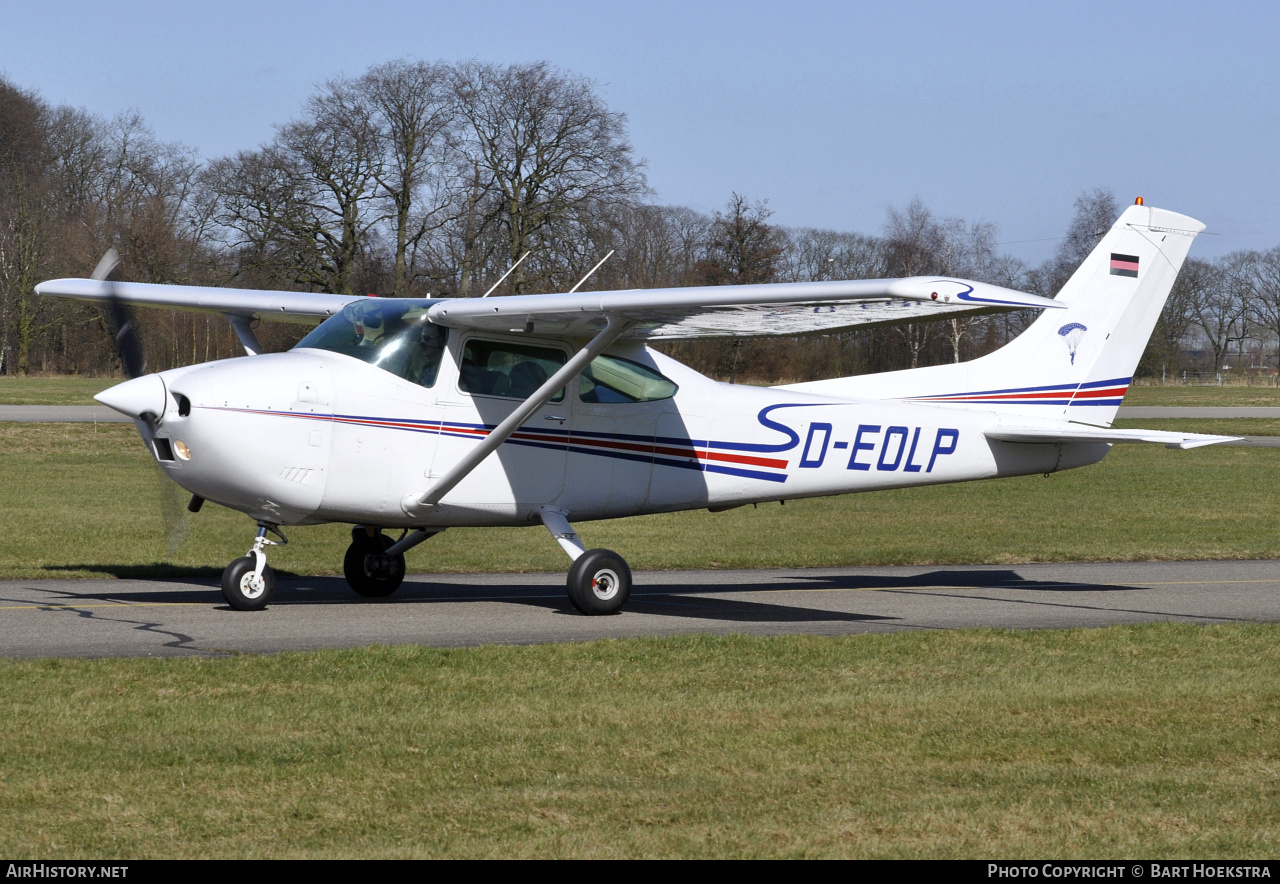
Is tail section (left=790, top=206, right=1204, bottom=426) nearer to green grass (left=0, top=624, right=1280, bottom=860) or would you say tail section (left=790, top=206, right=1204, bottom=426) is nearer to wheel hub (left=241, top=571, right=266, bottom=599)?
green grass (left=0, top=624, right=1280, bottom=860)

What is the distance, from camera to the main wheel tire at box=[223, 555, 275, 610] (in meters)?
10.3

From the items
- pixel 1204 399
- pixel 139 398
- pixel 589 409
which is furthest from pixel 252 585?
pixel 1204 399

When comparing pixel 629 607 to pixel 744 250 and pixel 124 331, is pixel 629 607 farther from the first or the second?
pixel 744 250

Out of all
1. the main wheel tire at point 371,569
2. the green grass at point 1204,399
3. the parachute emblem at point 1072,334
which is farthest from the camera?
the green grass at point 1204,399

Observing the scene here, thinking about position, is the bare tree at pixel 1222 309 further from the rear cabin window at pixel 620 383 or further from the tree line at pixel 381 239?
the rear cabin window at pixel 620 383

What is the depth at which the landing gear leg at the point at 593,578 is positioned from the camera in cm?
1064

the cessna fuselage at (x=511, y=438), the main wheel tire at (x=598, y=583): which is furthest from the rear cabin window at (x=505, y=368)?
the main wheel tire at (x=598, y=583)

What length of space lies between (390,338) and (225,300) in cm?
283

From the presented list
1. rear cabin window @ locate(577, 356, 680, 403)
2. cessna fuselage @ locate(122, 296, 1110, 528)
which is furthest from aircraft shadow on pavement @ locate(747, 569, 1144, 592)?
rear cabin window @ locate(577, 356, 680, 403)

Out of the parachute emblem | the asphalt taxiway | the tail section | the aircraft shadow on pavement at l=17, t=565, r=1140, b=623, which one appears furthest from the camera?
the parachute emblem

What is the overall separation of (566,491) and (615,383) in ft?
3.35

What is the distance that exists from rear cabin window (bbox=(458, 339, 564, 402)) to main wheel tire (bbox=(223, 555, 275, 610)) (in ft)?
7.23

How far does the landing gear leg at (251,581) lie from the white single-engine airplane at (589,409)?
18 mm
